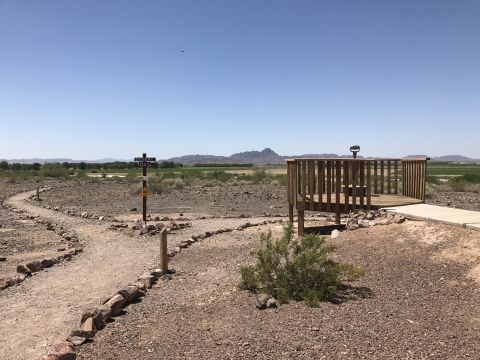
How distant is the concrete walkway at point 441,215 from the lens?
7.57m

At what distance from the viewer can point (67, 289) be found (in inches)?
287

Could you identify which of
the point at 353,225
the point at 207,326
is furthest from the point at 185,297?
the point at 353,225

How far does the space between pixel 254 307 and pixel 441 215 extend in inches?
200

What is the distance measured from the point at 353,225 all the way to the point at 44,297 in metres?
6.71

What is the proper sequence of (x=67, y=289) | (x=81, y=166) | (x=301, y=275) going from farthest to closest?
(x=81, y=166), (x=67, y=289), (x=301, y=275)

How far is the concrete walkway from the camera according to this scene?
7.57 meters

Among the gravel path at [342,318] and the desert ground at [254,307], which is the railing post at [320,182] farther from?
the gravel path at [342,318]

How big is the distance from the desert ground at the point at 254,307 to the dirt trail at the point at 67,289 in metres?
0.02

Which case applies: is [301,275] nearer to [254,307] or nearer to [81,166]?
[254,307]

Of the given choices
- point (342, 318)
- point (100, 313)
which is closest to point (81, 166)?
point (100, 313)

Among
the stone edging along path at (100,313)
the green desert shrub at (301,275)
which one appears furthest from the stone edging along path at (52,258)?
the green desert shrub at (301,275)

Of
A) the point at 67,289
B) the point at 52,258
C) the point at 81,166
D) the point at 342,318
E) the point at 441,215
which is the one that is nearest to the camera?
the point at 342,318

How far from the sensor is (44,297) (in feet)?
22.5

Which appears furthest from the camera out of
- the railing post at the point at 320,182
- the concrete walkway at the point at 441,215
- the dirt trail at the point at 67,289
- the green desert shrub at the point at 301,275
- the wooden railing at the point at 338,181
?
the railing post at the point at 320,182
